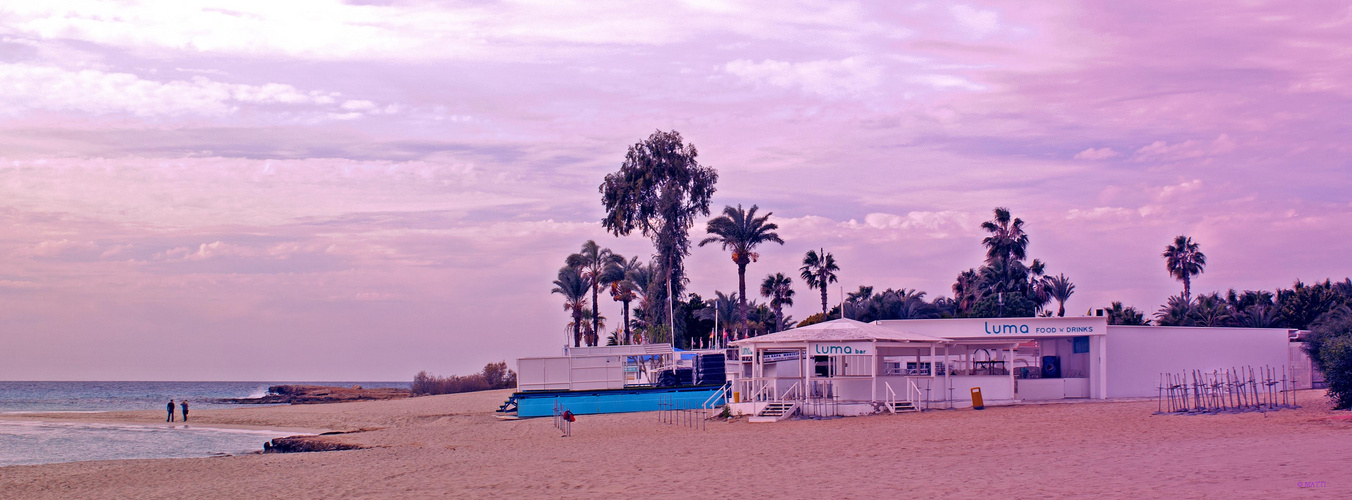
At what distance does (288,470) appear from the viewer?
2278 centimetres

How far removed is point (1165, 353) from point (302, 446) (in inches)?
1127

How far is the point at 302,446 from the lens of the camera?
30547 mm

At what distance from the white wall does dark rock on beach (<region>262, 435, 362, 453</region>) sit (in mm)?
24983

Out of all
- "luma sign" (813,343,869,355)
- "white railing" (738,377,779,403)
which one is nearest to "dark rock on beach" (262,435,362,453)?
"white railing" (738,377,779,403)

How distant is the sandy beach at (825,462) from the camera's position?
49.5 ft

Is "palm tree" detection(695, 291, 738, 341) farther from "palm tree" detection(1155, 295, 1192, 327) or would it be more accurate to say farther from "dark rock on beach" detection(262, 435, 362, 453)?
"dark rock on beach" detection(262, 435, 362, 453)

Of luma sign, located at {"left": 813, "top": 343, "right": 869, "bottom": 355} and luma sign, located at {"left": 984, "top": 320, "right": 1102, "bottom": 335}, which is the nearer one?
luma sign, located at {"left": 813, "top": 343, "right": 869, "bottom": 355}

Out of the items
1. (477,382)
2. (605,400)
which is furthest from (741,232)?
(477,382)

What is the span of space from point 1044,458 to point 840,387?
500 inches

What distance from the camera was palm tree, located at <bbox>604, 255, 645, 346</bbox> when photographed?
68.3 meters

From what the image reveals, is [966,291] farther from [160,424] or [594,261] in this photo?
[160,424]

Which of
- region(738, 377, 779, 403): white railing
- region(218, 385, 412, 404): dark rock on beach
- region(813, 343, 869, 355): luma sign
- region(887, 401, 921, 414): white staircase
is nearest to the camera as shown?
region(813, 343, 869, 355): luma sign

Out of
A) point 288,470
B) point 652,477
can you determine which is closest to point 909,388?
point 652,477

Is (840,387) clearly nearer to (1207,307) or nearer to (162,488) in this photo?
(162,488)
